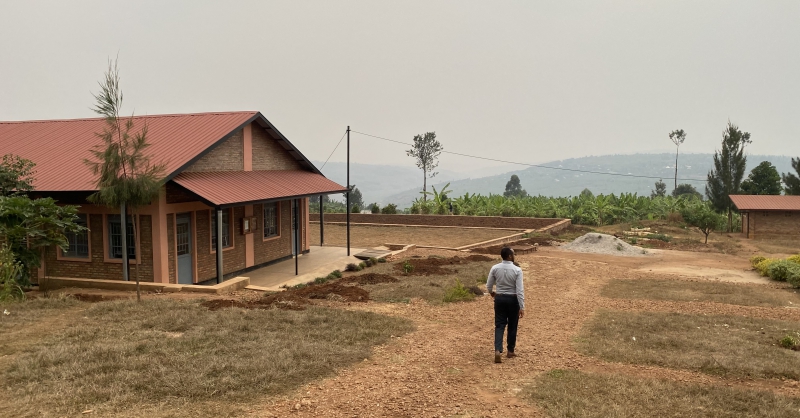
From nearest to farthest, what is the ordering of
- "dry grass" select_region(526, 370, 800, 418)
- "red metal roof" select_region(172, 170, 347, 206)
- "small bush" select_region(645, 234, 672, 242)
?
"dry grass" select_region(526, 370, 800, 418), "red metal roof" select_region(172, 170, 347, 206), "small bush" select_region(645, 234, 672, 242)

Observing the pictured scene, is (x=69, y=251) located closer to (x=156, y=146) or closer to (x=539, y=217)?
(x=156, y=146)

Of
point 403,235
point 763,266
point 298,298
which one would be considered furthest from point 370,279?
point 403,235

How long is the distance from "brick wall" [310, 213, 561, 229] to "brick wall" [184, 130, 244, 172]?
2066cm

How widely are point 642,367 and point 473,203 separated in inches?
1363

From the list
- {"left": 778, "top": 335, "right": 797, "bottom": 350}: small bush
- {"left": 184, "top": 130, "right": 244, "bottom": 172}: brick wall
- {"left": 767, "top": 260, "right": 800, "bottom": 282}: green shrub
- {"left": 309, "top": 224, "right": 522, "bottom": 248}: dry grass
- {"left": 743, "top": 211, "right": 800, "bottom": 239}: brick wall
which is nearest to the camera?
{"left": 778, "top": 335, "right": 797, "bottom": 350}: small bush

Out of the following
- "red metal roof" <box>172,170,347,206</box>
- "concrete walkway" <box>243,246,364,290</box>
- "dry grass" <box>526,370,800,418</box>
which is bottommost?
"concrete walkway" <box>243,246,364,290</box>

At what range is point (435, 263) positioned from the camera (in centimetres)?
1886

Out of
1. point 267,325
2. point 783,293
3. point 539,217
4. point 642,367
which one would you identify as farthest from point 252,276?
point 539,217

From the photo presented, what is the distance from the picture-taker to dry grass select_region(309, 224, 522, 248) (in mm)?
28641

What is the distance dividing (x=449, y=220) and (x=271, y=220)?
2001 centimetres

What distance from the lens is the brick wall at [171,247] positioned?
1408cm

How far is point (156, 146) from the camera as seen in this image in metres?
15.8

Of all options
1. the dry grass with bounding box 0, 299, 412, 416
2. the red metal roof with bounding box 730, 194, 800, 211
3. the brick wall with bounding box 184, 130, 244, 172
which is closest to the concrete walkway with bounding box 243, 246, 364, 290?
the brick wall with bounding box 184, 130, 244, 172

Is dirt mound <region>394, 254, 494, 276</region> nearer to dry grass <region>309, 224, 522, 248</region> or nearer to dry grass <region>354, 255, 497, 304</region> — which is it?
dry grass <region>354, 255, 497, 304</region>
